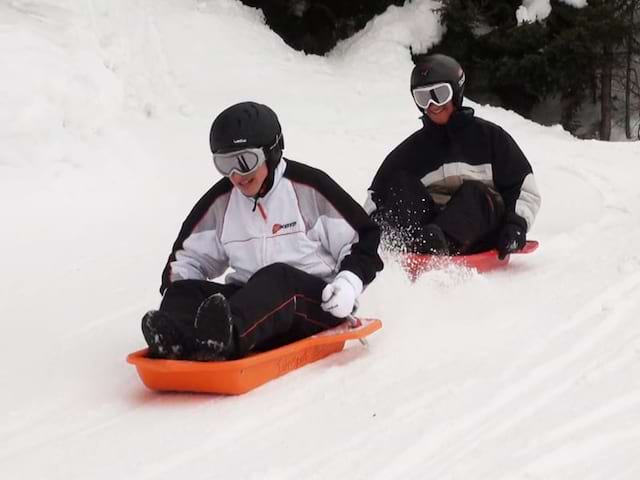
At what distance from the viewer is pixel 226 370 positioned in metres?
2.84

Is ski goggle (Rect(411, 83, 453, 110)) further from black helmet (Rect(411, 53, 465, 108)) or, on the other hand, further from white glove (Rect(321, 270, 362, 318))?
white glove (Rect(321, 270, 362, 318))

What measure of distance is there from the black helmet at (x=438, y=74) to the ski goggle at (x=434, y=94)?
0.8 inches

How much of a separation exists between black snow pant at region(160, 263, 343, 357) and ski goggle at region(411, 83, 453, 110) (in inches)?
62.0

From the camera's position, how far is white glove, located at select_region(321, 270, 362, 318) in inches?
123

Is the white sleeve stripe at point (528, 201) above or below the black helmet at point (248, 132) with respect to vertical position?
below

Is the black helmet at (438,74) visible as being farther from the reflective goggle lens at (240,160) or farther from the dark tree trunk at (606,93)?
the dark tree trunk at (606,93)

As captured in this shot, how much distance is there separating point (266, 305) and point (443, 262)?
1381mm

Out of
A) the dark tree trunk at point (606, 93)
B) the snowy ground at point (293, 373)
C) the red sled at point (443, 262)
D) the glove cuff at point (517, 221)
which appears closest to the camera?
the snowy ground at point (293, 373)

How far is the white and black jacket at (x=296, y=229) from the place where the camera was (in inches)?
130

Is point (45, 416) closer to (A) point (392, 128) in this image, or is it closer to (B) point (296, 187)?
(B) point (296, 187)

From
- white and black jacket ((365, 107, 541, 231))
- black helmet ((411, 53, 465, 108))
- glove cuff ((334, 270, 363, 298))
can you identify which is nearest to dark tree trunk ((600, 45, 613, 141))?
white and black jacket ((365, 107, 541, 231))

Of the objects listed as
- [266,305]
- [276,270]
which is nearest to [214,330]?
[266,305]

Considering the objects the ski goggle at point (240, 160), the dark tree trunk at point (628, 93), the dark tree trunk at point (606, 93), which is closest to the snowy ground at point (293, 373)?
the ski goggle at point (240, 160)

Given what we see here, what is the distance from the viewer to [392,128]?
28.4 feet
